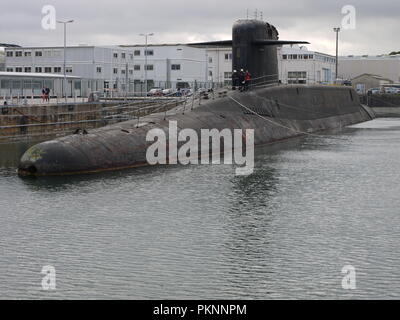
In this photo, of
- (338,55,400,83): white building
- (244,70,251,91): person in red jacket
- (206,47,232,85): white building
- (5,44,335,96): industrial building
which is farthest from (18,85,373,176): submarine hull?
(338,55,400,83): white building

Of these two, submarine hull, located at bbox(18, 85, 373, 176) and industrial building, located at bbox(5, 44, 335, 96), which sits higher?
industrial building, located at bbox(5, 44, 335, 96)

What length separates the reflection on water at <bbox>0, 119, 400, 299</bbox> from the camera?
14383mm

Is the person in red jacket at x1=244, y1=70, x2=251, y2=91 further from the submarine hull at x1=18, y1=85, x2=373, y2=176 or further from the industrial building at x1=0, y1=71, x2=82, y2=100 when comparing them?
the industrial building at x1=0, y1=71, x2=82, y2=100

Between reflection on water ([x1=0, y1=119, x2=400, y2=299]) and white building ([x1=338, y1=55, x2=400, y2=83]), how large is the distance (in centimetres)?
10635

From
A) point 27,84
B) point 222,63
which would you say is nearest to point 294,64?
point 222,63

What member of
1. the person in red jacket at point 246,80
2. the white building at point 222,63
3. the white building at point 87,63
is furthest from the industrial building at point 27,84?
the white building at point 222,63

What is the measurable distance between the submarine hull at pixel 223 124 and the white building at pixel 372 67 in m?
69.9

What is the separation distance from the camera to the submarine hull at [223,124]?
2728cm

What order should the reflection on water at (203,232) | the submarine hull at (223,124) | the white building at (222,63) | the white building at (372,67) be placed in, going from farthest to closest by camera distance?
the white building at (372,67)
the white building at (222,63)
the submarine hull at (223,124)
the reflection on water at (203,232)

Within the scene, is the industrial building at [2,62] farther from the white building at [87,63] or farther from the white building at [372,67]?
the white building at [372,67]

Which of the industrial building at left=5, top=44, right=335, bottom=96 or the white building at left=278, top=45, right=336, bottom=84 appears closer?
the industrial building at left=5, top=44, right=335, bottom=96

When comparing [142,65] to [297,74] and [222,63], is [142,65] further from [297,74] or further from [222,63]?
[297,74]

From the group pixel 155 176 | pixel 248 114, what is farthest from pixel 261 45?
pixel 155 176
